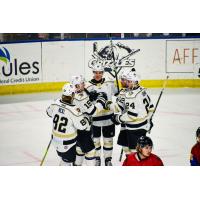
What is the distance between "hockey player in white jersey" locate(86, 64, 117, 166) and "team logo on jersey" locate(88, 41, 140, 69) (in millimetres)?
61

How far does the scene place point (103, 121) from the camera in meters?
4.67

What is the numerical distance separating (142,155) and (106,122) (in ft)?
1.49

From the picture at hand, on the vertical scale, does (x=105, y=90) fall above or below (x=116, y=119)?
above

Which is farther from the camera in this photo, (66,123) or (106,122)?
(106,122)

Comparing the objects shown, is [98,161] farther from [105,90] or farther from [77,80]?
[77,80]

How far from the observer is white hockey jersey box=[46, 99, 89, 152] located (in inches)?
177

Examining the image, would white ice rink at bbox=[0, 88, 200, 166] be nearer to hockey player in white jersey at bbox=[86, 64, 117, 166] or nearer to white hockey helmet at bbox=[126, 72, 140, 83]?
hockey player in white jersey at bbox=[86, 64, 117, 166]

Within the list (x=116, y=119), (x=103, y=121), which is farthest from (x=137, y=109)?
(x=103, y=121)

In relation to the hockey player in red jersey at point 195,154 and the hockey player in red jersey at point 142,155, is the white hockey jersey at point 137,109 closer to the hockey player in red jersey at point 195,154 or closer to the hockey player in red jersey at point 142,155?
the hockey player in red jersey at point 142,155

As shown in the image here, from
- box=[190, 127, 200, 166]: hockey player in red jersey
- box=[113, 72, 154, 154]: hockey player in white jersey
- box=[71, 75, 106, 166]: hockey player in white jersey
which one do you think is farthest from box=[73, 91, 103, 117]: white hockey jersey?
box=[190, 127, 200, 166]: hockey player in red jersey

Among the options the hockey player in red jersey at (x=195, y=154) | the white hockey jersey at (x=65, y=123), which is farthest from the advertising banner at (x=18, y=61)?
the hockey player in red jersey at (x=195, y=154)

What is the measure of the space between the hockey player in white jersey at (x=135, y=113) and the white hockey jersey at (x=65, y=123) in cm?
38
